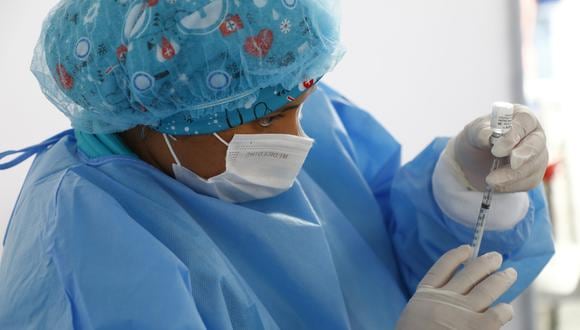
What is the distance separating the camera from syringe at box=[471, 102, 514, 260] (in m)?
1.05

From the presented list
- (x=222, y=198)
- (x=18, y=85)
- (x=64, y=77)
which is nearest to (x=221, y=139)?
(x=222, y=198)

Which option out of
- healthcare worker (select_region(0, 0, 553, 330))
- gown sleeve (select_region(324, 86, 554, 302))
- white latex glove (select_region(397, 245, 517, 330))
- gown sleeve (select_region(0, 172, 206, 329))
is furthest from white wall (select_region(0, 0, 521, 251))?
gown sleeve (select_region(0, 172, 206, 329))

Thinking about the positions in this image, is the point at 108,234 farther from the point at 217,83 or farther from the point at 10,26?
the point at 10,26

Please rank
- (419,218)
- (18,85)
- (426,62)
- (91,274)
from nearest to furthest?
1. (91,274)
2. (419,218)
3. (18,85)
4. (426,62)

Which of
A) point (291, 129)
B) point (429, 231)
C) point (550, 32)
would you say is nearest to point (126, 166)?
point (291, 129)

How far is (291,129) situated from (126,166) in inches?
9.7

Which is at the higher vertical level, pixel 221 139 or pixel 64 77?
pixel 64 77

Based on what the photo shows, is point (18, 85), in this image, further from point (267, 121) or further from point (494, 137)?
point (494, 137)

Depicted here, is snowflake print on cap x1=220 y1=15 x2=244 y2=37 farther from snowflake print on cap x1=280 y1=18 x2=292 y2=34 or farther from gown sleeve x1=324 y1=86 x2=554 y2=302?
gown sleeve x1=324 y1=86 x2=554 y2=302

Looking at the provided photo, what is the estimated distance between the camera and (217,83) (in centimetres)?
96

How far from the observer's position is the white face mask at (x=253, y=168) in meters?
1.05

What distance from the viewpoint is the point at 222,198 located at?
111 centimetres

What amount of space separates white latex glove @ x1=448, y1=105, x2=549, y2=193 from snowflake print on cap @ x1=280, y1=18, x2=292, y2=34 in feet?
1.15

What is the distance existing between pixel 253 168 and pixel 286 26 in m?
0.23
